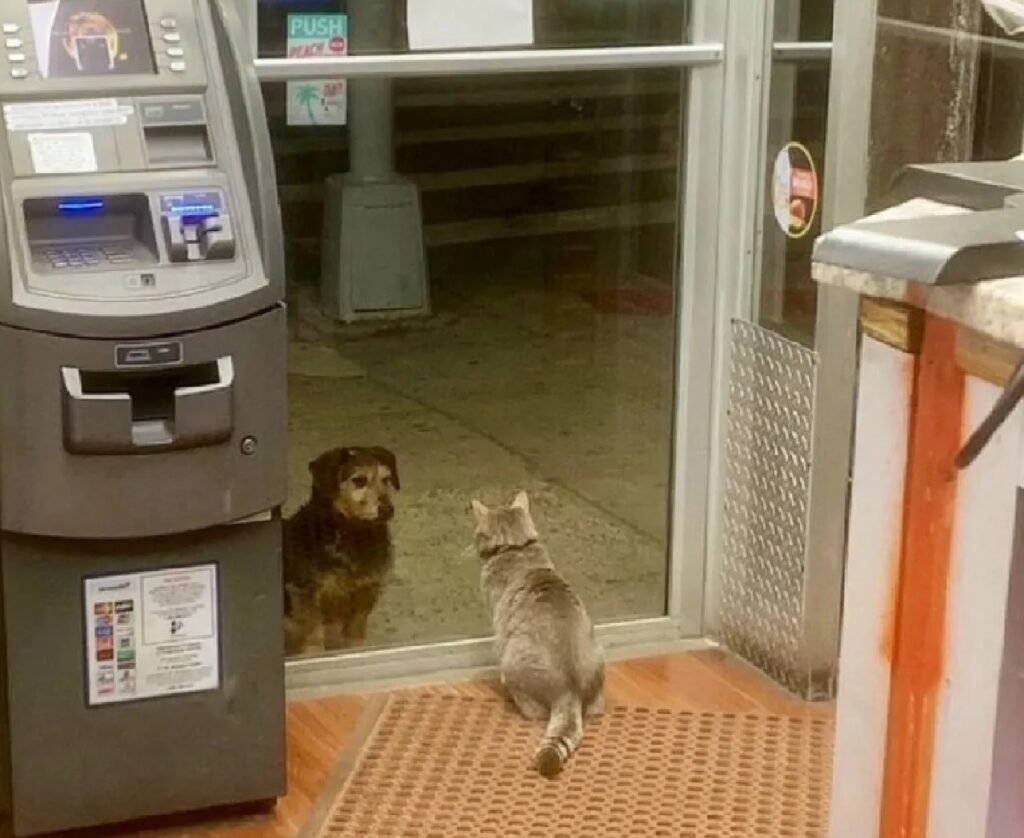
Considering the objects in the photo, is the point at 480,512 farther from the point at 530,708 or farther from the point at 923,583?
the point at 923,583

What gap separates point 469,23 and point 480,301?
0.71 m

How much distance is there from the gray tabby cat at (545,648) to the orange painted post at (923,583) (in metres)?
1.47

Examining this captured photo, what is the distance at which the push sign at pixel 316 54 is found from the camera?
329cm

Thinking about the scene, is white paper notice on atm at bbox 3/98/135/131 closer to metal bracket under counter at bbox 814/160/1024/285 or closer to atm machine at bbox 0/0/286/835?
atm machine at bbox 0/0/286/835

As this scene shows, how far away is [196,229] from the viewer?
273 centimetres

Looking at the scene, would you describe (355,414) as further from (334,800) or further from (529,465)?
(334,800)

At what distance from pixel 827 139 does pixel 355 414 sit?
4.15 feet

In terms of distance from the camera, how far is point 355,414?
13.1ft

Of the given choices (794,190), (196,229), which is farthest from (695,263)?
(196,229)

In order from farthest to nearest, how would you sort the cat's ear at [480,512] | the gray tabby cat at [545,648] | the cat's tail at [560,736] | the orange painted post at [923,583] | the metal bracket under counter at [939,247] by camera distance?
the cat's ear at [480,512], the gray tabby cat at [545,648], the cat's tail at [560,736], the orange painted post at [923,583], the metal bracket under counter at [939,247]

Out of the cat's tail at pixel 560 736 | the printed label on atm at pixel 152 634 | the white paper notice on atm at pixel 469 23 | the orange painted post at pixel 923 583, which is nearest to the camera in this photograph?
the orange painted post at pixel 923 583

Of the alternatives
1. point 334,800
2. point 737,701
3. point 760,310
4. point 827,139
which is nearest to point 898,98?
point 827,139

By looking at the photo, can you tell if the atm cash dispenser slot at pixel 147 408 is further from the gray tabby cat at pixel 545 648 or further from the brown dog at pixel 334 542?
the gray tabby cat at pixel 545 648

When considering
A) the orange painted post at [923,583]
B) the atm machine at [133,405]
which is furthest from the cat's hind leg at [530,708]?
the orange painted post at [923,583]
